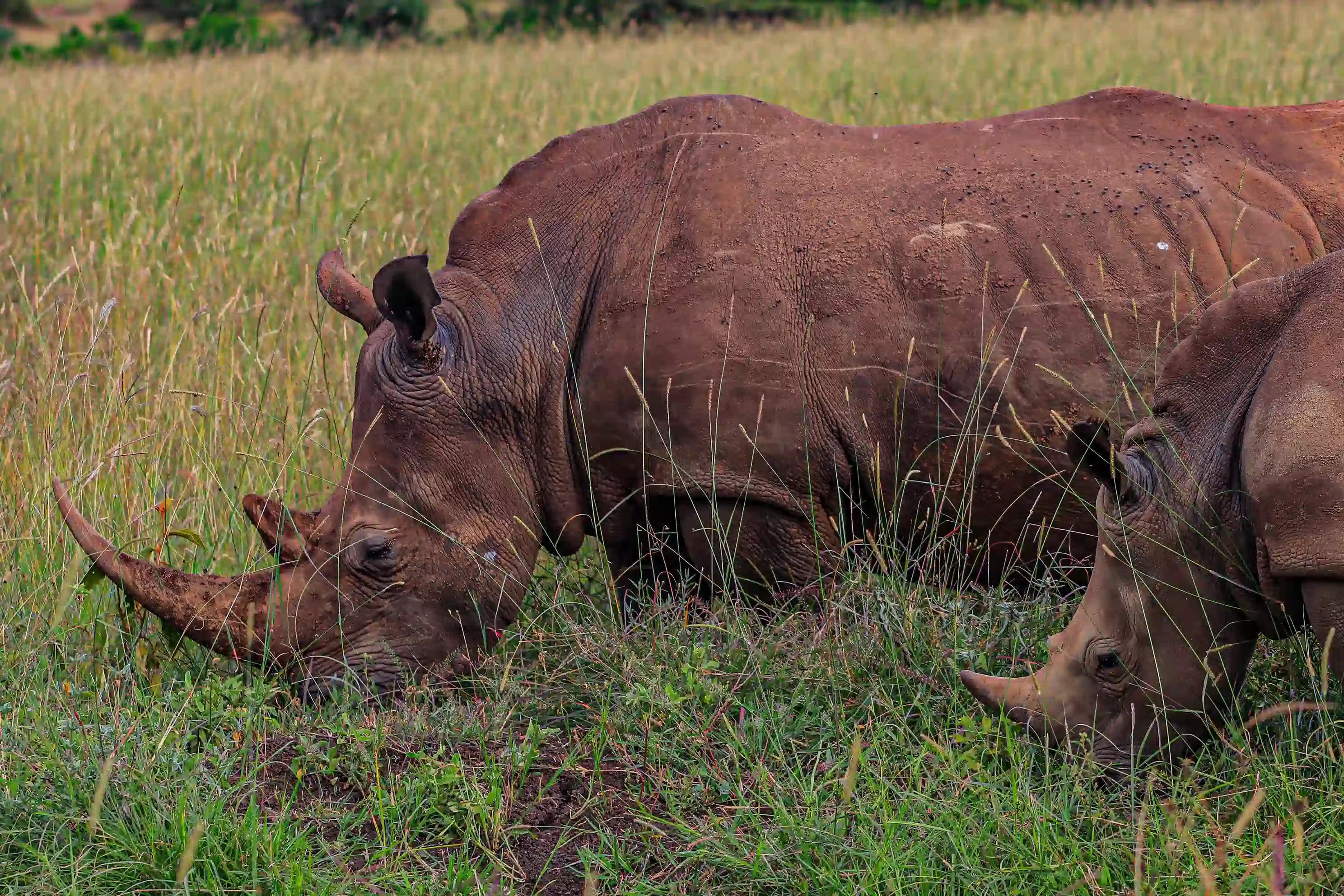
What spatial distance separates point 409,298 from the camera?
402cm

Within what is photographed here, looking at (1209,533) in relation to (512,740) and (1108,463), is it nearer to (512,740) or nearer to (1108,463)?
(1108,463)

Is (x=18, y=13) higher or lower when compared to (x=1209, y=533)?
lower

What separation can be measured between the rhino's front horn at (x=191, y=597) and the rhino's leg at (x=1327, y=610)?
8.26 feet

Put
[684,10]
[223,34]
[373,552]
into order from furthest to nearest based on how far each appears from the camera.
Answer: [684,10], [223,34], [373,552]

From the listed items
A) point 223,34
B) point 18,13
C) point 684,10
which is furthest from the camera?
point 18,13

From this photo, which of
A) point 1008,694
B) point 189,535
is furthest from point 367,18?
point 1008,694

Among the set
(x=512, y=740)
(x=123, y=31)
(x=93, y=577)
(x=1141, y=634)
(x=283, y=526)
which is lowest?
(x=123, y=31)

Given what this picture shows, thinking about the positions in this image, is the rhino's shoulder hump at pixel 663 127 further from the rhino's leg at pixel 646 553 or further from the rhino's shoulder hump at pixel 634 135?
the rhino's leg at pixel 646 553

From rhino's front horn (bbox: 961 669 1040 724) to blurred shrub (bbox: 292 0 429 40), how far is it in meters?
16.3

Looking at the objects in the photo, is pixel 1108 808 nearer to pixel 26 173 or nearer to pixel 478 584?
pixel 478 584

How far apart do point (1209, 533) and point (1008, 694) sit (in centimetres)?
60

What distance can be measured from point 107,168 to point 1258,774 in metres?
7.67

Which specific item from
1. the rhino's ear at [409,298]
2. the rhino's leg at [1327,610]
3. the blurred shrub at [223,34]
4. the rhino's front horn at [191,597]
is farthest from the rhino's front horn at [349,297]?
the blurred shrub at [223,34]

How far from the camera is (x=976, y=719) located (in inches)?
138
